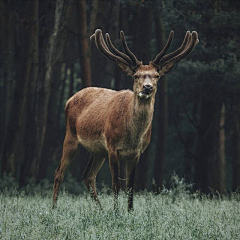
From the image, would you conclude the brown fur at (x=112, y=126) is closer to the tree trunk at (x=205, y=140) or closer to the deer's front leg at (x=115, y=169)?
the deer's front leg at (x=115, y=169)

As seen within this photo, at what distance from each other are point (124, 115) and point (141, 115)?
1.24 feet

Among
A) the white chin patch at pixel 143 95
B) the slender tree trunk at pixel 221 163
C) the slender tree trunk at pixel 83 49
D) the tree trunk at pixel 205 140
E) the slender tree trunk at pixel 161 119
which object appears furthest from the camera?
the slender tree trunk at pixel 221 163

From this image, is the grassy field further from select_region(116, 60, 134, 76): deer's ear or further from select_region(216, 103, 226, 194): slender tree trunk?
select_region(216, 103, 226, 194): slender tree trunk

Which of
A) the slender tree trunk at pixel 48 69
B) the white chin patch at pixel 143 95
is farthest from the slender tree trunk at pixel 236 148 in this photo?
the white chin patch at pixel 143 95

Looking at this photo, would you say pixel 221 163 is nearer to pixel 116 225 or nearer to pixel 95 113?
pixel 95 113

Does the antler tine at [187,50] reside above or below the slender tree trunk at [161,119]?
above

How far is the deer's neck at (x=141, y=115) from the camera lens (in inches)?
303

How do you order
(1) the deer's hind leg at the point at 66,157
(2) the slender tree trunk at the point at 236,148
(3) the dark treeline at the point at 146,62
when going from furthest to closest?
(2) the slender tree trunk at the point at 236,148 < (3) the dark treeline at the point at 146,62 < (1) the deer's hind leg at the point at 66,157

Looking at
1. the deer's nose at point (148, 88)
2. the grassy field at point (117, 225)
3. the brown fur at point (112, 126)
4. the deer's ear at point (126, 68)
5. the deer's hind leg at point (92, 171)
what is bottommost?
the deer's hind leg at point (92, 171)

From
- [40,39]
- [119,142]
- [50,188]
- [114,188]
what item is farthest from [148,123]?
[40,39]

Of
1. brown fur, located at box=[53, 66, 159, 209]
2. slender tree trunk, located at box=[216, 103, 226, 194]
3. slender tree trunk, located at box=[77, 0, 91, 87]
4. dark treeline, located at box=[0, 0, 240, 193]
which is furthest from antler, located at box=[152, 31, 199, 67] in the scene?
slender tree trunk, located at box=[216, 103, 226, 194]

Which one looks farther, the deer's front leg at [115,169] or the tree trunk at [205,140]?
the tree trunk at [205,140]

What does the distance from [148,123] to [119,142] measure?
0.52 meters

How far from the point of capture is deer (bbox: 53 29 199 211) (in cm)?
773
